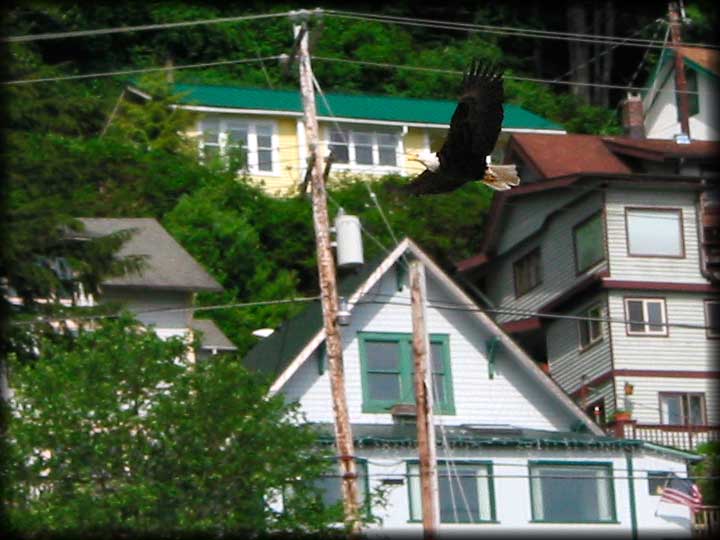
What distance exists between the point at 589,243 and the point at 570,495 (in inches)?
385

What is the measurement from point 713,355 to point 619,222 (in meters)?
2.96

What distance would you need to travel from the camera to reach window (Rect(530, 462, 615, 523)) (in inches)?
1182

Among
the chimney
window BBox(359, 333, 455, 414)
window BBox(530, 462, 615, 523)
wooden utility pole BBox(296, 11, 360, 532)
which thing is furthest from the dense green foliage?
the chimney

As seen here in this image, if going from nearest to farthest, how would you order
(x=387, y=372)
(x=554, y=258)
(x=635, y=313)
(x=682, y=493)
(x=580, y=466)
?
(x=682, y=493), (x=580, y=466), (x=387, y=372), (x=635, y=313), (x=554, y=258)

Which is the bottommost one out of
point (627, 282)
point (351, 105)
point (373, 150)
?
point (627, 282)

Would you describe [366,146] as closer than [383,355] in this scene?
No

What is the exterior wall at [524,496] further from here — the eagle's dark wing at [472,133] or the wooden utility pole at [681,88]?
the wooden utility pole at [681,88]

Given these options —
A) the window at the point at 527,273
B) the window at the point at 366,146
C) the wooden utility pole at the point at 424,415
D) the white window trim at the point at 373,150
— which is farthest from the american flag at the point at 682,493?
the window at the point at 366,146

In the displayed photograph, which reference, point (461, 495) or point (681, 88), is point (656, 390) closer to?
point (461, 495)

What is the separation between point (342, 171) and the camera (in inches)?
1811

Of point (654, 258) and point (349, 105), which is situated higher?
point (349, 105)

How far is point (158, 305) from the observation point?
31875mm

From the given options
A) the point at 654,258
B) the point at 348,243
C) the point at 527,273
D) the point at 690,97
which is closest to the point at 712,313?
the point at 654,258

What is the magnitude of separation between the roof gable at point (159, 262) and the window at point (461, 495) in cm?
490
